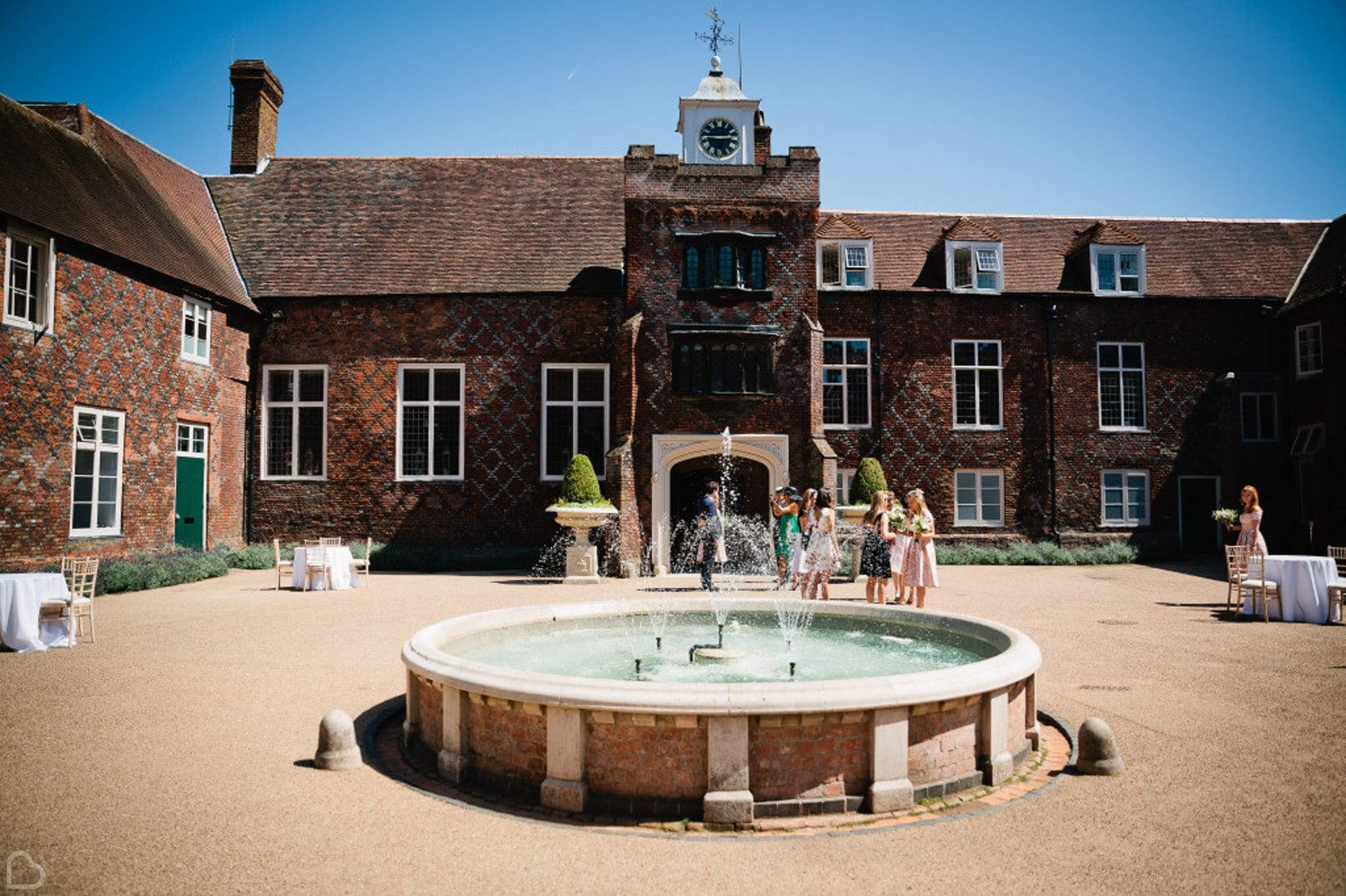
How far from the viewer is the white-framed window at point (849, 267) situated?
2416cm

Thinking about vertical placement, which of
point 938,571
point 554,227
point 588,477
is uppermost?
point 554,227

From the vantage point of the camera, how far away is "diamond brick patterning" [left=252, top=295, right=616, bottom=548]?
22.0m

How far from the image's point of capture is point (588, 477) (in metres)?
18.4

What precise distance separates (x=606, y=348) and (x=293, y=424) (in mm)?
8833

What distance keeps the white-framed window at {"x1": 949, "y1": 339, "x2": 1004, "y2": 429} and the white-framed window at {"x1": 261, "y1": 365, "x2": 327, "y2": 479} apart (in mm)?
18069

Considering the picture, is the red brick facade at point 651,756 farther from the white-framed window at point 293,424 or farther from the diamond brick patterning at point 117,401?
the white-framed window at point 293,424

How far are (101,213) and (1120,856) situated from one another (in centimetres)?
2124

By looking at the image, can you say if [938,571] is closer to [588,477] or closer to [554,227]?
[588,477]

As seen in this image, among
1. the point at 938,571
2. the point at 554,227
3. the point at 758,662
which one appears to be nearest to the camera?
the point at 758,662

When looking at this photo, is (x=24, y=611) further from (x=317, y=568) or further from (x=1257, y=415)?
(x=1257, y=415)

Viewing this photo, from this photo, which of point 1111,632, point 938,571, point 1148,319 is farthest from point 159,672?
point 1148,319

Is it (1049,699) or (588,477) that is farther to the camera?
(588,477)

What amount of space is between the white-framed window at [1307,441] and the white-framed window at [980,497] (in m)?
8.60

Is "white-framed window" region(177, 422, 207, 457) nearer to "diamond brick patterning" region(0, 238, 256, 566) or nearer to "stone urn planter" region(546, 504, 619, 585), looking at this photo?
"diamond brick patterning" region(0, 238, 256, 566)
